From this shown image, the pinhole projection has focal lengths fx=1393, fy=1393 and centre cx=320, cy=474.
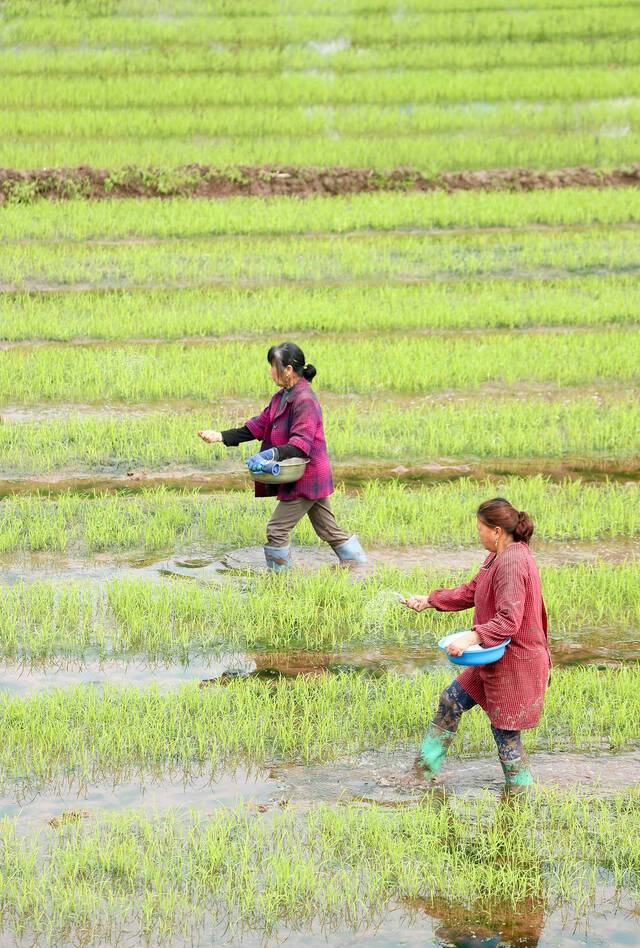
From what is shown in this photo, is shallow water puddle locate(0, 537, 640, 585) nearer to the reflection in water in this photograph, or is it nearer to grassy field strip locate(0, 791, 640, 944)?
grassy field strip locate(0, 791, 640, 944)

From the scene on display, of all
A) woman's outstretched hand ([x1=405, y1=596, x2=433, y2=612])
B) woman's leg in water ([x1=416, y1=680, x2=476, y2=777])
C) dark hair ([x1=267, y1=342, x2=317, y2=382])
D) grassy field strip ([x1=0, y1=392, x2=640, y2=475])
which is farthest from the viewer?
grassy field strip ([x1=0, y1=392, x2=640, y2=475])

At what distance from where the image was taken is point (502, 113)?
16250 mm

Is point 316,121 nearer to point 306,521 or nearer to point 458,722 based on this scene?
point 306,521

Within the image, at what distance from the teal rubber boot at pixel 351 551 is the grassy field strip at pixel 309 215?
708cm

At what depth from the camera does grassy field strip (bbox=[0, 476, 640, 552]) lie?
684cm

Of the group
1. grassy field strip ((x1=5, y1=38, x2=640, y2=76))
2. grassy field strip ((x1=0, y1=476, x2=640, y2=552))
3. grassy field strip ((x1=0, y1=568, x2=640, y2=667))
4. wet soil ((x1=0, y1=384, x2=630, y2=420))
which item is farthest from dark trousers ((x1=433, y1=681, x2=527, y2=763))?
grassy field strip ((x1=5, y1=38, x2=640, y2=76))

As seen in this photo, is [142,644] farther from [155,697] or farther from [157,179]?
[157,179]

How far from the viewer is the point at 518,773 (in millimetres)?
4352

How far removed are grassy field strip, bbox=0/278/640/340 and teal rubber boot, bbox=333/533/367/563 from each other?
440 cm

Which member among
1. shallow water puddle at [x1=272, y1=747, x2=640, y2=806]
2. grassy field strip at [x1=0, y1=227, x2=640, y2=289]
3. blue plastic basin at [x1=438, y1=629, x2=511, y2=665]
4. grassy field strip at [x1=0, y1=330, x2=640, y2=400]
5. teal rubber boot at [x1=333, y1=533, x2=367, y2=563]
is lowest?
shallow water puddle at [x1=272, y1=747, x2=640, y2=806]

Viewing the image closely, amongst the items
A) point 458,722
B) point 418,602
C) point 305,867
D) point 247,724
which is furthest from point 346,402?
point 305,867

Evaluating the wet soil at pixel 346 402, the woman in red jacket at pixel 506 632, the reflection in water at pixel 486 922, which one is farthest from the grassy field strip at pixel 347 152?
the reflection in water at pixel 486 922

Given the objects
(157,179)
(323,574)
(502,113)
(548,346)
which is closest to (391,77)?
(502,113)

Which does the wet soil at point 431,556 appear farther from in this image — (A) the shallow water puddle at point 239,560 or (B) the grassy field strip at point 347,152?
(B) the grassy field strip at point 347,152
